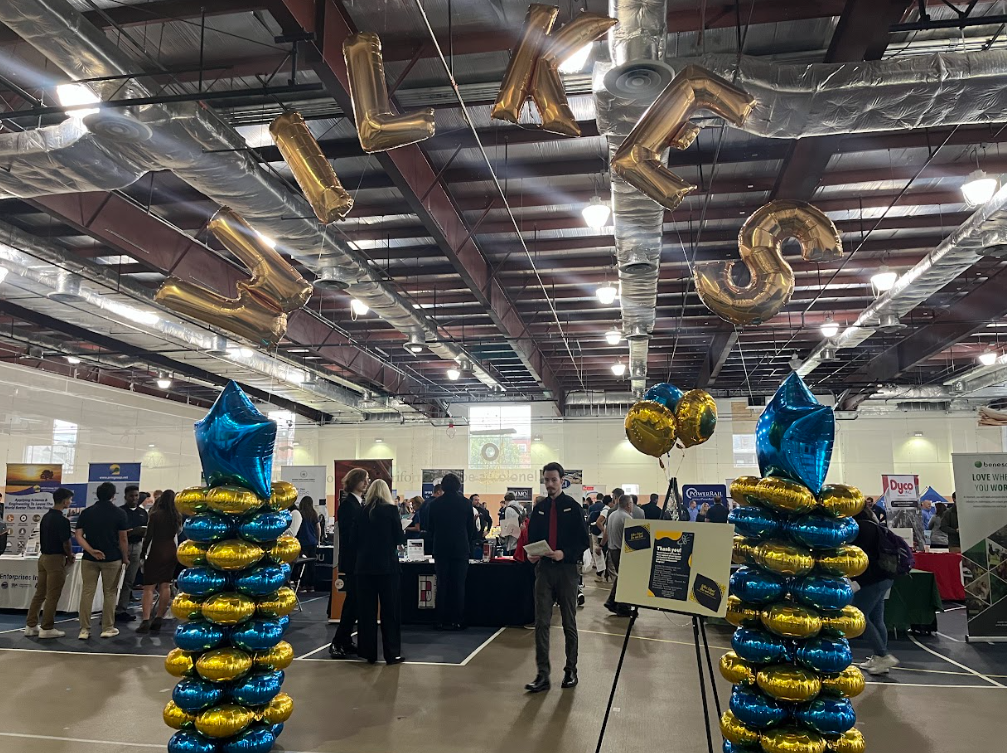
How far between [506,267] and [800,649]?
7621 mm

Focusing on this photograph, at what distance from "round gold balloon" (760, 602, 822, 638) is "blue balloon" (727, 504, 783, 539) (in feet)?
1.06

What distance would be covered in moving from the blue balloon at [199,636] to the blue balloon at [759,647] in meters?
2.47

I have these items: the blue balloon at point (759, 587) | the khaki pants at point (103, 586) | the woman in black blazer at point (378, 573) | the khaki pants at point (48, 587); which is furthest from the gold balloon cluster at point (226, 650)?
the khaki pants at point (48, 587)

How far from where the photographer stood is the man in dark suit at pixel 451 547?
6.57 m

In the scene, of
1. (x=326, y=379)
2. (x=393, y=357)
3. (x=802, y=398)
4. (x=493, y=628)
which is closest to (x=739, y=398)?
(x=393, y=357)

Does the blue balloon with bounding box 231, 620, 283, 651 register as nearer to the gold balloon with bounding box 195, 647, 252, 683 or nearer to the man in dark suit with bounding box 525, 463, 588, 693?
the gold balloon with bounding box 195, 647, 252, 683

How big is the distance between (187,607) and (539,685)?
2.33 m

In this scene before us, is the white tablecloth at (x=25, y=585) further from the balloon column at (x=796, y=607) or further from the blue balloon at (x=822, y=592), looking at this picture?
the blue balloon at (x=822, y=592)

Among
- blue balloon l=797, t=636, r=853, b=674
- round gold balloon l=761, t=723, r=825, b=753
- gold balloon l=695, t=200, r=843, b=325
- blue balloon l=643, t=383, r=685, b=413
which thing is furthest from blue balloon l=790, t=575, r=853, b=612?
gold balloon l=695, t=200, r=843, b=325

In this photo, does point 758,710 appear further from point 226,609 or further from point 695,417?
point 226,609

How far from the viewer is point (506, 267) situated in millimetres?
9969

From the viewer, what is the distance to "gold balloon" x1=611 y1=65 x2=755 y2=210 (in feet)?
11.1

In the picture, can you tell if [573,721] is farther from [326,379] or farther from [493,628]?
[326,379]

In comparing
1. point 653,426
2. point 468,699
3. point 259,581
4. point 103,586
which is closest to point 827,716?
point 653,426
